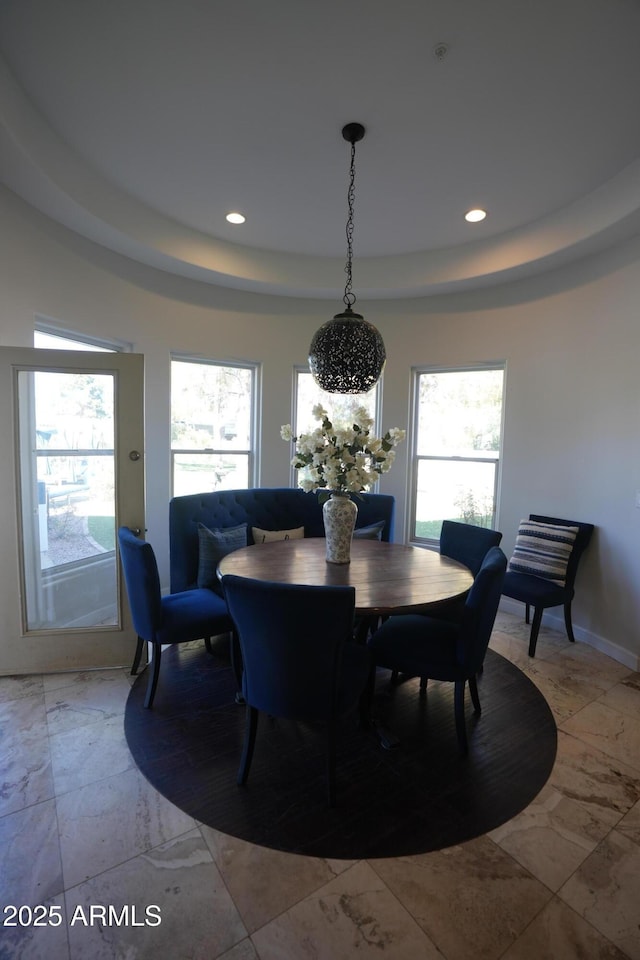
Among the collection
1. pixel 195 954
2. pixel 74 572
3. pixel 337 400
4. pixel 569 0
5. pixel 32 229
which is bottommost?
pixel 195 954

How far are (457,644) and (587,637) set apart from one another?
6.38 feet

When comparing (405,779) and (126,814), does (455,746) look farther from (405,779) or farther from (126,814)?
(126,814)

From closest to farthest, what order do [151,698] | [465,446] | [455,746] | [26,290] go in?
1. [455,746]
2. [151,698]
3. [26,290]
4. [465,446]

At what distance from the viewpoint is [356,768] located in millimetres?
2105

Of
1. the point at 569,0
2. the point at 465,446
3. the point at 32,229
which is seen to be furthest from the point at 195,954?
the point at 465,446

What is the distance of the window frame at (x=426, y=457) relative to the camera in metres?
4.14

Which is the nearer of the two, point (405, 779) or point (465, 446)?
point (405, 779)

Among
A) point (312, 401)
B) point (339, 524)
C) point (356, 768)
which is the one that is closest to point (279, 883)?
point (356, 768)

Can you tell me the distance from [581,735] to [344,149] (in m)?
3.50

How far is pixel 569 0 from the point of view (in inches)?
65.6

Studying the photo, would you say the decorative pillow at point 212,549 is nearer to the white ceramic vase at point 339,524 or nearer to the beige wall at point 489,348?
the beige wall at point 489,348

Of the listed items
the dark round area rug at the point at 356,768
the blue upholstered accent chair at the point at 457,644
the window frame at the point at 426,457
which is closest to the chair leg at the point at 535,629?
the dark round area rug at the point at 356,768

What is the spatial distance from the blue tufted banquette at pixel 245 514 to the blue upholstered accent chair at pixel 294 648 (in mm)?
1683

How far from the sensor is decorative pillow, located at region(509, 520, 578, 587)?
336 centimetres
